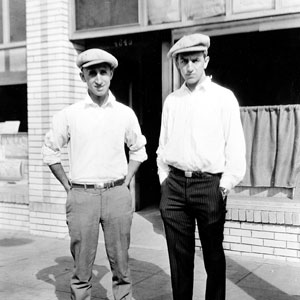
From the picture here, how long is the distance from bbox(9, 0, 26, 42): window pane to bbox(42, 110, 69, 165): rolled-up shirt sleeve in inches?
166

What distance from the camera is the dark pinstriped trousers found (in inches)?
146

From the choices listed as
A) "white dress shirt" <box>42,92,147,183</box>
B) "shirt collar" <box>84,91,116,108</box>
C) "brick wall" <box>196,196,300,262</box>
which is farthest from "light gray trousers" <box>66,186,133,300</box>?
"brick wall" <box>196,196,300,262</box>

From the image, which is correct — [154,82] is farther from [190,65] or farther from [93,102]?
[190,65]

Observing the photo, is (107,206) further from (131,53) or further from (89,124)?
(131,53)

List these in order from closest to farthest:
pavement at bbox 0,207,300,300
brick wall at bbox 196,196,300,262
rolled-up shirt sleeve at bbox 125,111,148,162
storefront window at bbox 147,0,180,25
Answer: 1. rolled-up shirt sleeve at bbox 125,111,148,162
2. pavement at bbox 0,207,300,300
3. brick wall at bbox 196,196,300,262
4. storefront window at bbox 147,0,180,25

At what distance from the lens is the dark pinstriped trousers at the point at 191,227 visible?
146 inches

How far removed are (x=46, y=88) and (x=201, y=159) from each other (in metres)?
4.12

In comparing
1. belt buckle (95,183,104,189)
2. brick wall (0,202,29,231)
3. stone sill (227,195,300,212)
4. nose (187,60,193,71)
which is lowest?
brick wall (0,202,29,231)

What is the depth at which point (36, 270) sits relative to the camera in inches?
225

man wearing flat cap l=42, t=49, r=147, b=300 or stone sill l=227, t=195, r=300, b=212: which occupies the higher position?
man wearing flat cap l=42, t=49, r=147, b=300

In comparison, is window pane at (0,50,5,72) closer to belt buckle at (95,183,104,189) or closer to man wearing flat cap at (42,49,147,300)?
man wearing flat cap at (42,49,147,300)

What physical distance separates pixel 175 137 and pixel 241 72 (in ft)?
10.3

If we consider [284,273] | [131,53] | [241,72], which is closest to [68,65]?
[131,53]

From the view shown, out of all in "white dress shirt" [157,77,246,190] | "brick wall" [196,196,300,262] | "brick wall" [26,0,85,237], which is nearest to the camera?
"white dress shirt" [157,77,246,190]
